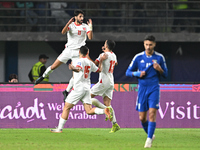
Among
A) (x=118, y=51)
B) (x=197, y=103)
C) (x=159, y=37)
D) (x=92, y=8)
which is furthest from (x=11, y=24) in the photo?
(x=197, y=103)

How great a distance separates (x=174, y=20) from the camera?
20953mm

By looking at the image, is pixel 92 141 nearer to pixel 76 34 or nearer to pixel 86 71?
pixel 86 71

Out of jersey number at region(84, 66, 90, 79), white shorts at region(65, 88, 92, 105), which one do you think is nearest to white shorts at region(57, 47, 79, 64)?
jersey number at region(84, 66, 90, 79)

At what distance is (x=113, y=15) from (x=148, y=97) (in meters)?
12.3

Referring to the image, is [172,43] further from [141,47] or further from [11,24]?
[11,24]

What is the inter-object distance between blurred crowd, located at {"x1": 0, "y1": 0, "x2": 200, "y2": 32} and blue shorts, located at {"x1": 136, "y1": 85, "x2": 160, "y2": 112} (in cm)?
1176

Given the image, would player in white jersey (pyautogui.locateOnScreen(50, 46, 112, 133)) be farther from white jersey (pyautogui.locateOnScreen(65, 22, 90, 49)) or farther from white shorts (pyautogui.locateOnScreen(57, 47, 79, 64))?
white jersey (pyautogui.locateOnScreen(65, 22, 90, 49))

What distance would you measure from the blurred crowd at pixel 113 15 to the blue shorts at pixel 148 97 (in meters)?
11.8

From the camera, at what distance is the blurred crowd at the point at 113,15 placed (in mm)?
20781

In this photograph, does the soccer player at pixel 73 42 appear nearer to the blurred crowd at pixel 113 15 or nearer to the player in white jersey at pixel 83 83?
the player in white jersey at pixel 83 83

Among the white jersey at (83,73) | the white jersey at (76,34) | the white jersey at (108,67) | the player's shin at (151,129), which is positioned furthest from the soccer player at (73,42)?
the player's shin at (151,129)

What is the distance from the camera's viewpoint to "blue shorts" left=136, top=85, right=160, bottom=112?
901cm

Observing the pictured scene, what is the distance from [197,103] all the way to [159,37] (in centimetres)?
676

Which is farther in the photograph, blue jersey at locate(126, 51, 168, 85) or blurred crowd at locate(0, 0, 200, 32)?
blurred crowd at locate(0, 0, 200, 32)
